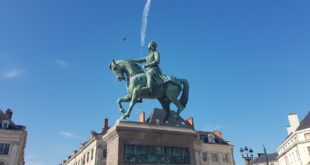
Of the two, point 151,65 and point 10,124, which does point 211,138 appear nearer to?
point 10,124

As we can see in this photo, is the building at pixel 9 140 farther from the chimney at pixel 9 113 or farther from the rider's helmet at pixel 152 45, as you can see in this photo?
the rider's helmet at pixel 152 45

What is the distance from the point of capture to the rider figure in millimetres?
10341

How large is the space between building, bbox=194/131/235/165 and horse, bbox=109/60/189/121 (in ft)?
117

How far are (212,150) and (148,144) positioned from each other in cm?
4029

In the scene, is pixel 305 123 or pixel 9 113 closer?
pixel 9 113

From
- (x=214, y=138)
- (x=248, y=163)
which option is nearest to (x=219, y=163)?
(x=214, y=138)

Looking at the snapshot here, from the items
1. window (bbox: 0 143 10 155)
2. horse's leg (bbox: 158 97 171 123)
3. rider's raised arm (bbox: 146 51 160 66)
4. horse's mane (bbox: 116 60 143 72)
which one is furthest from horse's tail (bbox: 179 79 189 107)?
window (bbox: 0 143 10 155)

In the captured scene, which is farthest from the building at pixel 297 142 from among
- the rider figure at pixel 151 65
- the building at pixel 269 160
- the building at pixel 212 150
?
the rider figure at pixel 151 65

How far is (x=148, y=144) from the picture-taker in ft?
31.1

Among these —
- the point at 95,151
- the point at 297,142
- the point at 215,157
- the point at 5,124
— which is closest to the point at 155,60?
the point at 95,151

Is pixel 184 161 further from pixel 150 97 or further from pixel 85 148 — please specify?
pixel 85 148

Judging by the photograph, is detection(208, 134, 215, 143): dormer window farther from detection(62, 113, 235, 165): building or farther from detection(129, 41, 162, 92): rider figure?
detection(129, 41, 162, 92): rider figure

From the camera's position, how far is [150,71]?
10578 millimetres

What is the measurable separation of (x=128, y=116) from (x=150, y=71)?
1.99 metres
